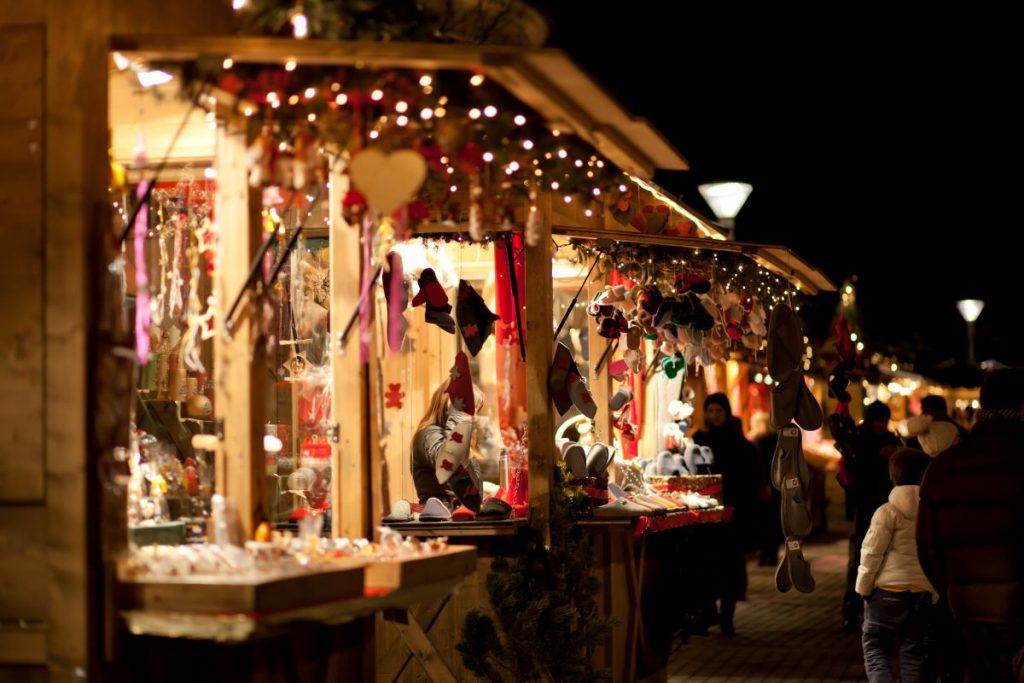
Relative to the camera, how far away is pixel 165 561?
5.08 metres

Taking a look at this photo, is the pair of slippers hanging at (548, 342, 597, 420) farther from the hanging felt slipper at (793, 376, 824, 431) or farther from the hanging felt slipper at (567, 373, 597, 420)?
the hanging felt slipper at (793, 376, 824, 431)

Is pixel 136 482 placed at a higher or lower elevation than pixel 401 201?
lower

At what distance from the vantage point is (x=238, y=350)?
5.49 metres

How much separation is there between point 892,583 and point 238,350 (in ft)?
14.7

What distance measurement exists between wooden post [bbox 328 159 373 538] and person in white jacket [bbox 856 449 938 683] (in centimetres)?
338

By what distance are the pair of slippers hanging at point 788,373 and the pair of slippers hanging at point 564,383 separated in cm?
204

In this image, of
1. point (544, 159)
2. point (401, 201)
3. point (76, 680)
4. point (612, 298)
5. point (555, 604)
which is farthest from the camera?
point (612, 298)

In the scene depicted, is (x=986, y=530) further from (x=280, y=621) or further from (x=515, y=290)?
(x=515, y=290)

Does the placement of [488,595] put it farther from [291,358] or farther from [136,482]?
[136,482]

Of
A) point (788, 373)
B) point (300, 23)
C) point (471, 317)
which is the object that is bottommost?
point (788, 373)

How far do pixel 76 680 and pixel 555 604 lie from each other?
366 centimetres

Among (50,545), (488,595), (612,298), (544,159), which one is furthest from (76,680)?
(612,298)

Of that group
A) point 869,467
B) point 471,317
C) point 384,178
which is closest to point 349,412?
point 384,178

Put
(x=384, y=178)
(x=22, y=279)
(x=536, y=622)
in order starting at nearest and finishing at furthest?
(x=22, y=279) < (x=384, y=178) < (x=536, y=622)
